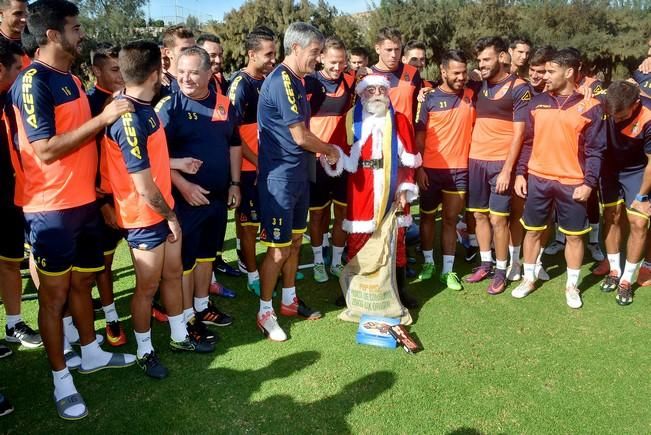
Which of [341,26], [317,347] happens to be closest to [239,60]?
[341,26]

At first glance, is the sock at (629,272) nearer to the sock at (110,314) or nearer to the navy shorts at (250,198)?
the navy shorts at (250,198)

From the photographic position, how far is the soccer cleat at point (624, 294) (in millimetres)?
4965

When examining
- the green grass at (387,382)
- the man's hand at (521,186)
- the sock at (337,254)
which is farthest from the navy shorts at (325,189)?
the man's hand at (521,186)

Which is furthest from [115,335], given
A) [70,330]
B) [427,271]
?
[427,271]

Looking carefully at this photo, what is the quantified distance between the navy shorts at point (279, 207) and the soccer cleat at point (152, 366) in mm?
1304

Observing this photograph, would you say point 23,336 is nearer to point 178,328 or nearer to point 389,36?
point 178,328

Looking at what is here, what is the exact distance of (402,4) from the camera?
126ft

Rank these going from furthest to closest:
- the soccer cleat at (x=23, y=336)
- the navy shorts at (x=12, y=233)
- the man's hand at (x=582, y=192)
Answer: the man's hand at (x=582, y=192) → the soccer cleat at (x=23, y=336) → the navy shorts at (x=12, y=233)

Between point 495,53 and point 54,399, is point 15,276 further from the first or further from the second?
point 495,53

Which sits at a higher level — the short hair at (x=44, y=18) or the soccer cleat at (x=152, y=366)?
the short hair at (x=44, y=18)

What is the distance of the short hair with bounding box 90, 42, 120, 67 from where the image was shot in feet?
13.3

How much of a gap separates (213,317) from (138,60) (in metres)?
2.42

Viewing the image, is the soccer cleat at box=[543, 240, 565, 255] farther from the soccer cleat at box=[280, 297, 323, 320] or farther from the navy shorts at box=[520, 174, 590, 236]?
the soccer cleat at box=[280, 297, 323, 320]

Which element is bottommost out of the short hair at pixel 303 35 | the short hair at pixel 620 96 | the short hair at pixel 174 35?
the short hair at pixel 620 96
